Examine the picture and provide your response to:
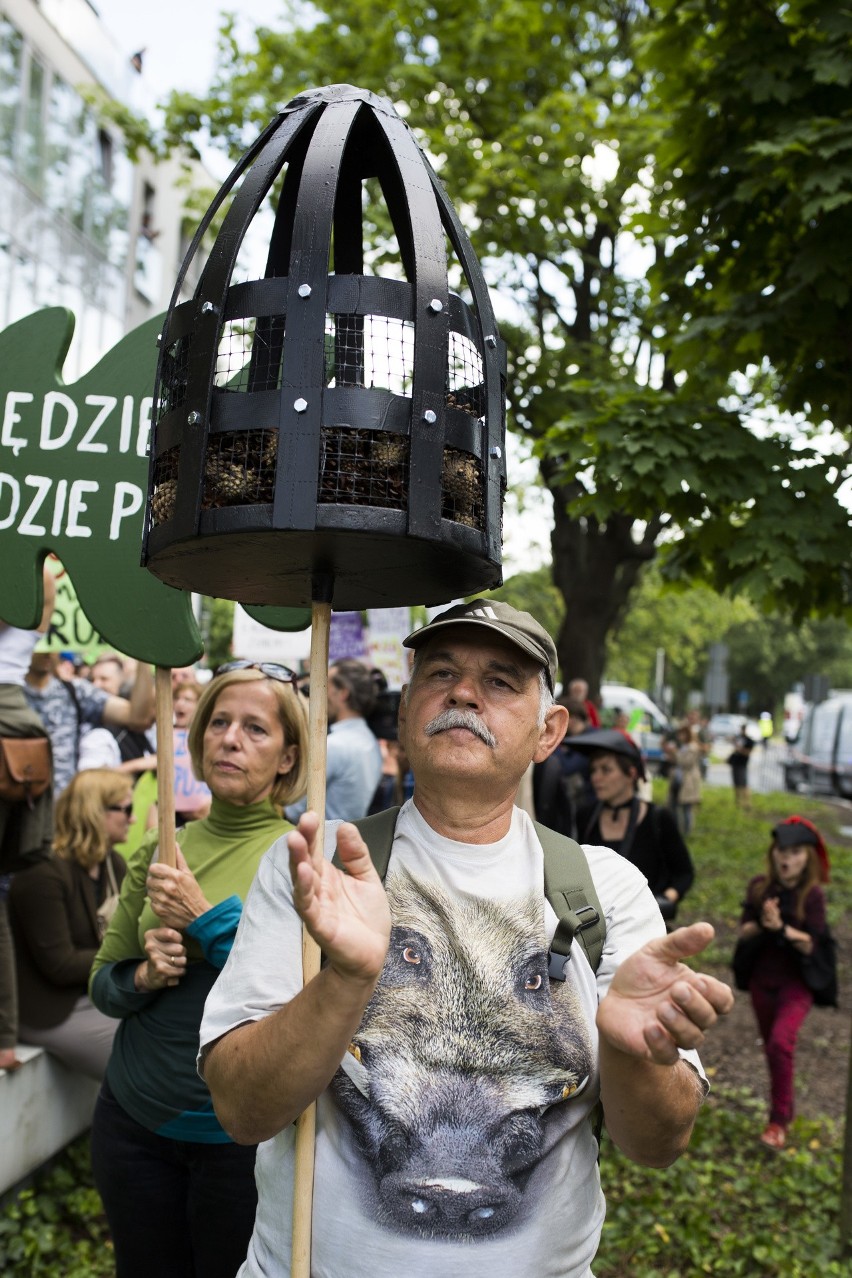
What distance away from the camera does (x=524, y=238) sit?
41.5ft

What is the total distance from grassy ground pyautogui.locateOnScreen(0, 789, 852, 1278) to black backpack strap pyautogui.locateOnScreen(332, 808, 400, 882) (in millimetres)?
2898

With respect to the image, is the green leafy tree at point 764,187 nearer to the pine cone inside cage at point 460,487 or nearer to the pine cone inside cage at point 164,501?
the pine cone inside cage at point 460,487

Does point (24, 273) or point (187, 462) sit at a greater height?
point (24, 273)

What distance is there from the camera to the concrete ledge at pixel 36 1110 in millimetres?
4363

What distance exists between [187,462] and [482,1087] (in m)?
1.11

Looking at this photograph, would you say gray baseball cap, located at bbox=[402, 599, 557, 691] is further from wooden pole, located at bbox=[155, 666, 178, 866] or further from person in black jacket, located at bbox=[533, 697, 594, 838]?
person in black jacket, located at bbox=[533, 697, 594, 838]

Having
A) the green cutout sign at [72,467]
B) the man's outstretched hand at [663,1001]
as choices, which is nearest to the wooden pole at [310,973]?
the man's outstretched hand at [663,1001]

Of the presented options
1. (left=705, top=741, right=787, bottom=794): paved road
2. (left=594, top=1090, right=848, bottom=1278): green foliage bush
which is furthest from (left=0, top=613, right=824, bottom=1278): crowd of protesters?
(left=705, top=741, right=787, bottom=794): paved road

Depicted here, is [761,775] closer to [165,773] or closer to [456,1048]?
[165,773]

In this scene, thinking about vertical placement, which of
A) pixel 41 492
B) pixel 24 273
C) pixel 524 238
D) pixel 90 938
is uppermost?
pixel 24 273

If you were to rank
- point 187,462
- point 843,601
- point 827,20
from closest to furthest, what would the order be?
point 187,462 < point 827,20 < point 843,601

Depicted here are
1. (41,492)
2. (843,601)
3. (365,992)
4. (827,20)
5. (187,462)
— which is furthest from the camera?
(843,601)

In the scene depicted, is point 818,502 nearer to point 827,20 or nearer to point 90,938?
point 827,20

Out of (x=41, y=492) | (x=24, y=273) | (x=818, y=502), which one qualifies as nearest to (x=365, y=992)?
(x=41, y=492)
